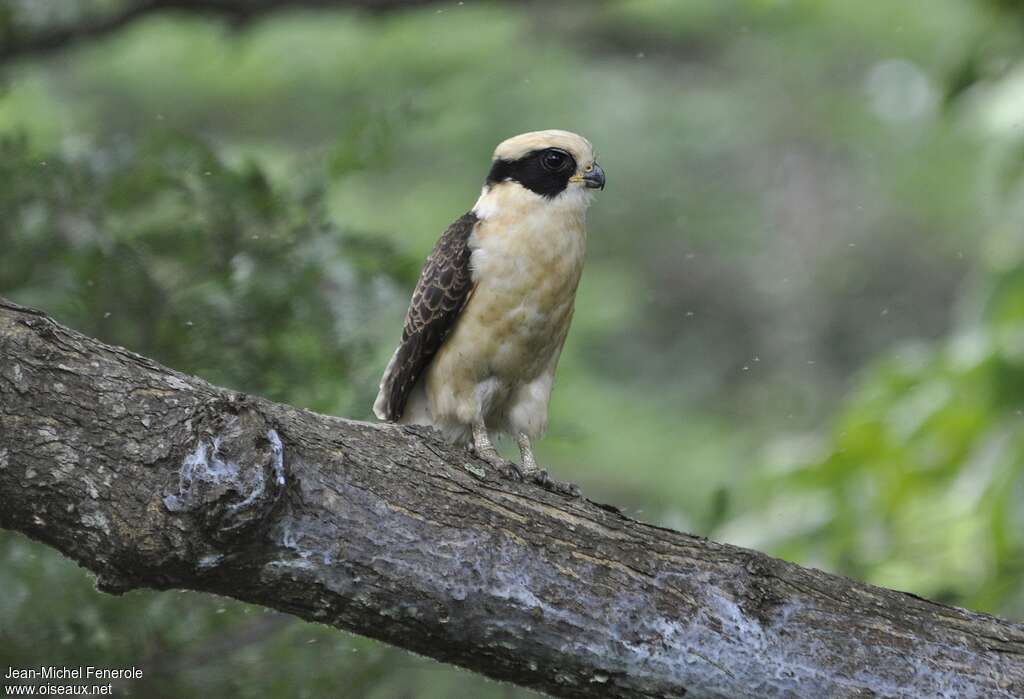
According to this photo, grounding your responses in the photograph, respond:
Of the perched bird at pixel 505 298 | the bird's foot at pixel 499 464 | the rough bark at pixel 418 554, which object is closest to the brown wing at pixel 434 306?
the perched bird at pixel 505 298

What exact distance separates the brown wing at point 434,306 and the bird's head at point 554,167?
24 centimetres

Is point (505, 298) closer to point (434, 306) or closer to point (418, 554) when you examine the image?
point (434, 306)

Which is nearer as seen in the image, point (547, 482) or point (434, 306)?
point (547, 482)

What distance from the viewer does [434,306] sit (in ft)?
14.9

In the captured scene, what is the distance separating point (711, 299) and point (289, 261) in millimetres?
9496

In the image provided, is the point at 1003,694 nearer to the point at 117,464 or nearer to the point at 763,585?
the point at 763,585

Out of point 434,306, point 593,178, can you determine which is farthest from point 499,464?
point 593,178

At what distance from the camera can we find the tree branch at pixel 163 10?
614 cm

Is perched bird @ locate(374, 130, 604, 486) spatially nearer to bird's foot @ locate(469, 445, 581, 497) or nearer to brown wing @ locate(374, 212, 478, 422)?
brown wing @ locate(374, 212, 478, 422)

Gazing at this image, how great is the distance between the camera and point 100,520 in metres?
2.76

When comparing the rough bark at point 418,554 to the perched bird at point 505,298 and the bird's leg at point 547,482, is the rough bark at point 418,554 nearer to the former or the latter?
the bird's leg at point 547,482

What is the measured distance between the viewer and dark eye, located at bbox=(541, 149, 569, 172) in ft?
15.1

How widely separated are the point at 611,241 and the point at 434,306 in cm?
848

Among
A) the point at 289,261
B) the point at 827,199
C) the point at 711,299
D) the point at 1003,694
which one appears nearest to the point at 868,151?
the point at 827,199
